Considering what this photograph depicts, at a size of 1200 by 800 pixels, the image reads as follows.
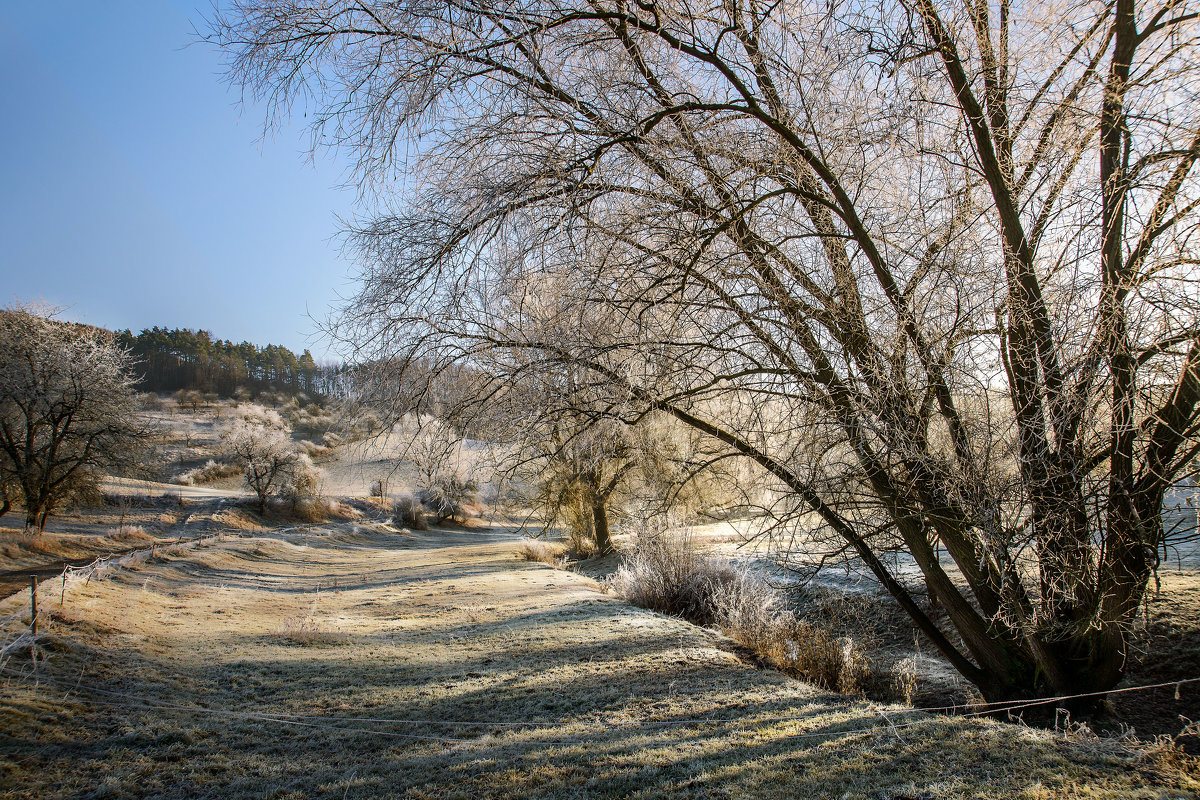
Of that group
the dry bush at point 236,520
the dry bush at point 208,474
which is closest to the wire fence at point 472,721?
the dry bush at point 236,520

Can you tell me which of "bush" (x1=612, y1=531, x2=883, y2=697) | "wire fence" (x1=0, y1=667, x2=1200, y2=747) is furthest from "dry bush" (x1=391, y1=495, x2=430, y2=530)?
"wire fence" (x1=0, y1=667, x2=1200, y2=747)

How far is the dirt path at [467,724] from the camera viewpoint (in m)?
3.72

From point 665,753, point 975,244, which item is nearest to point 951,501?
point 975,244

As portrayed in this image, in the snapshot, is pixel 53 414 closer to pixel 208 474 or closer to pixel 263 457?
pixel 263 457

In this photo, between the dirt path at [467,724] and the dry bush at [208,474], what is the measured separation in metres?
38.1

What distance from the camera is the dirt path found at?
3.72 m

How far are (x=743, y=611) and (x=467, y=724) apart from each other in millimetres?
5066

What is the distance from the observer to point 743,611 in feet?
29.6

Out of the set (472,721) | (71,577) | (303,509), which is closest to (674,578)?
(472,721)

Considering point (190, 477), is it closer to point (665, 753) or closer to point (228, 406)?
point (228, 406)

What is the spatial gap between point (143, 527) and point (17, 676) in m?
22.7

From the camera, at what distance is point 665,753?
4.31m

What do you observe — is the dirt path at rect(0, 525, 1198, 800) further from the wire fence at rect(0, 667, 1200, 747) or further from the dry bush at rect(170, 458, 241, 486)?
the dry bush at rect(170, 458, 241, 486)

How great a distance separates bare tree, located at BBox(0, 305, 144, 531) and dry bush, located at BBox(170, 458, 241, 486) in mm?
23353
